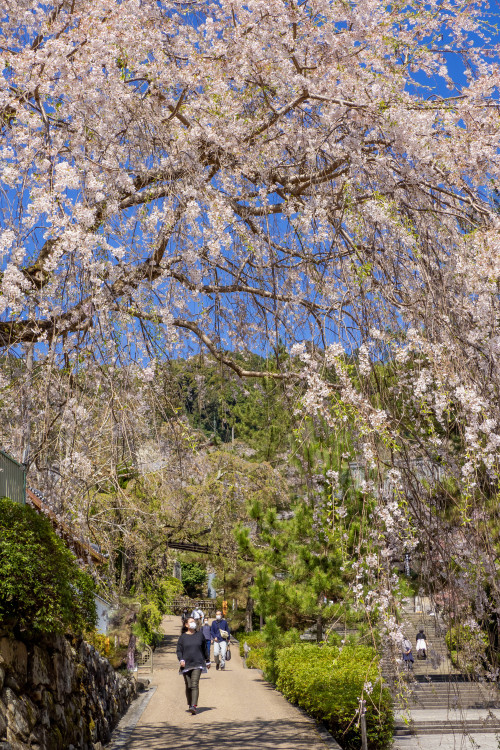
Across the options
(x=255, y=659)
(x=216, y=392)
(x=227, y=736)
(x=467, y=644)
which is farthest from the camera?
(x=255, y=659)

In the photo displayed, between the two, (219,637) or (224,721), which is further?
(219,637)

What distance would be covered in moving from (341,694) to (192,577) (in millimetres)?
32905

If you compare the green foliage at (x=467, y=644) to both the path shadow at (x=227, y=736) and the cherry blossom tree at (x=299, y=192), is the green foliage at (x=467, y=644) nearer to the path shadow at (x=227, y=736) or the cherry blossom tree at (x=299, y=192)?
the cherry blossom tree at (x=299, y=192)

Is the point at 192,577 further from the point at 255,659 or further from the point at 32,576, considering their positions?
the point at 32,576

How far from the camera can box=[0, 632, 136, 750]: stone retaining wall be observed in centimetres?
491

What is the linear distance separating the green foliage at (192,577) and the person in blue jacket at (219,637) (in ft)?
74.6

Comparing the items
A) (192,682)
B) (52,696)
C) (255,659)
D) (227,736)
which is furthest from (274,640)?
(52,696)

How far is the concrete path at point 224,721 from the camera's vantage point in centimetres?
868

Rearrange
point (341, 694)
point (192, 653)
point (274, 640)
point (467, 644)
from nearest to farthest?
point (467, 644) → point (192, 653) → point (341, 694) → point (274, 640)

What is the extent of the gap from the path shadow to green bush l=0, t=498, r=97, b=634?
3.64 m

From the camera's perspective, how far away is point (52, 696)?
6.00m

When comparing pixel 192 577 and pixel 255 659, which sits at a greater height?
pixel 192 577

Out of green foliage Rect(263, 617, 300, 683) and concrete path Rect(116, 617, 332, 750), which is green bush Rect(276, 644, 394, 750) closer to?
concrete path Rect(116, 617, 332, 750)

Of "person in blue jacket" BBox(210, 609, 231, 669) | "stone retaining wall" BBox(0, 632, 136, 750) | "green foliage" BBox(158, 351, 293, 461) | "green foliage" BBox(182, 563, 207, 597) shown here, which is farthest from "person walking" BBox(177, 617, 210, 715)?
"green foliage" BBox(182, 563, 207, 597)
